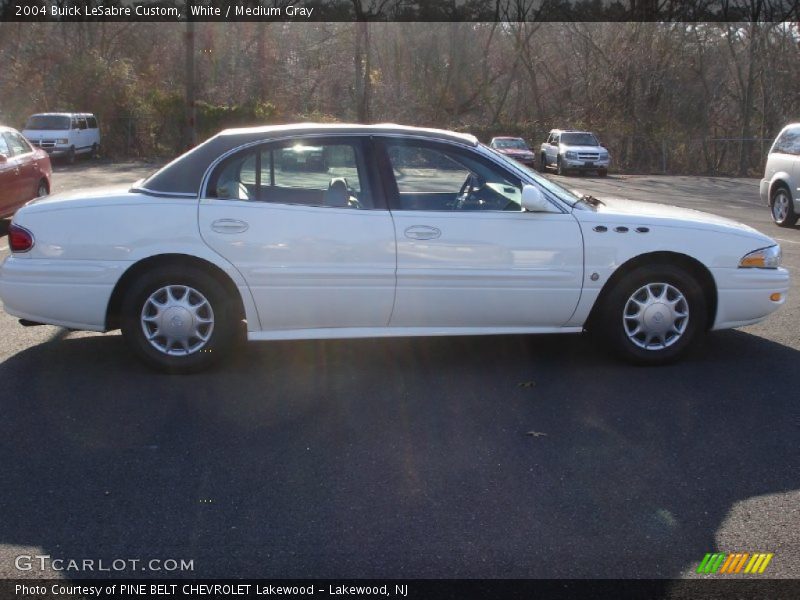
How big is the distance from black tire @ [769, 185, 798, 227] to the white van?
2366 cm

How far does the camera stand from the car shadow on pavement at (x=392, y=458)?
362 centimetres

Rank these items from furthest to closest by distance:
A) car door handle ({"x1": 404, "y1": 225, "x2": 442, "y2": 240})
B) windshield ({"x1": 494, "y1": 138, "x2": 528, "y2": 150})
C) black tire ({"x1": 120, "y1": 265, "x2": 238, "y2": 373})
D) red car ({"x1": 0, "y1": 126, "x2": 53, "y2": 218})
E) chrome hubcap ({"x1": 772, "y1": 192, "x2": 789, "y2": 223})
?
windshield ({"x1": 494, "y1": 138, "x2": 528, "y2": 150}) → chrome hubcap ({"x1": 772, "y1": 192, "x2": 789, "y2": 223}) → red car ({"x1": 0, "y1": 126, "x2": 53, "y2": 218}) → car door handle ({"x1": 404, "y1": 225, "x2": 442, "y2": 240}) → black tire ({"x1": 120, "y1": 265, "x2": 238, "y2": 373})

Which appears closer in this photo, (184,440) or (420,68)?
(184,440)

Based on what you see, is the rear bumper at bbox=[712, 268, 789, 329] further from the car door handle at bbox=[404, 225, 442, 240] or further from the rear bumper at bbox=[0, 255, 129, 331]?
the rear bumper at bbox=[0, 255, 129, 331]

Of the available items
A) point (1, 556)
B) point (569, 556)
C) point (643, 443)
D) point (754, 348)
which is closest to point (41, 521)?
point (1, 556)

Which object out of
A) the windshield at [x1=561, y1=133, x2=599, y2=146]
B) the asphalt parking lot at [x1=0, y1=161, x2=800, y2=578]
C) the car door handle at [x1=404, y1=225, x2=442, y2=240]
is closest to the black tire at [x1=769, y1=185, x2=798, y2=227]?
the asphalt parking lot at [x1=0, y1=161, x2=800, y2=578]

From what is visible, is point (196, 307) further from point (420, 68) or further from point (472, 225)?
point (420, 68)

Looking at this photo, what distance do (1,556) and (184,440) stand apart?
1.35 meters

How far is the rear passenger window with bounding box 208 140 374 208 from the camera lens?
233 inches

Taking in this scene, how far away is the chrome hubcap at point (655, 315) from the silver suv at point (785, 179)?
973 centimetres

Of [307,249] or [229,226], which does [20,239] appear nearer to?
[229,226]

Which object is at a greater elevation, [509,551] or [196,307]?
[196,307]

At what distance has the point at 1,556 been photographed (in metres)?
3.50

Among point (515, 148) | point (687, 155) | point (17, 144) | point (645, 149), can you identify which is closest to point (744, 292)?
point (17, 144)
